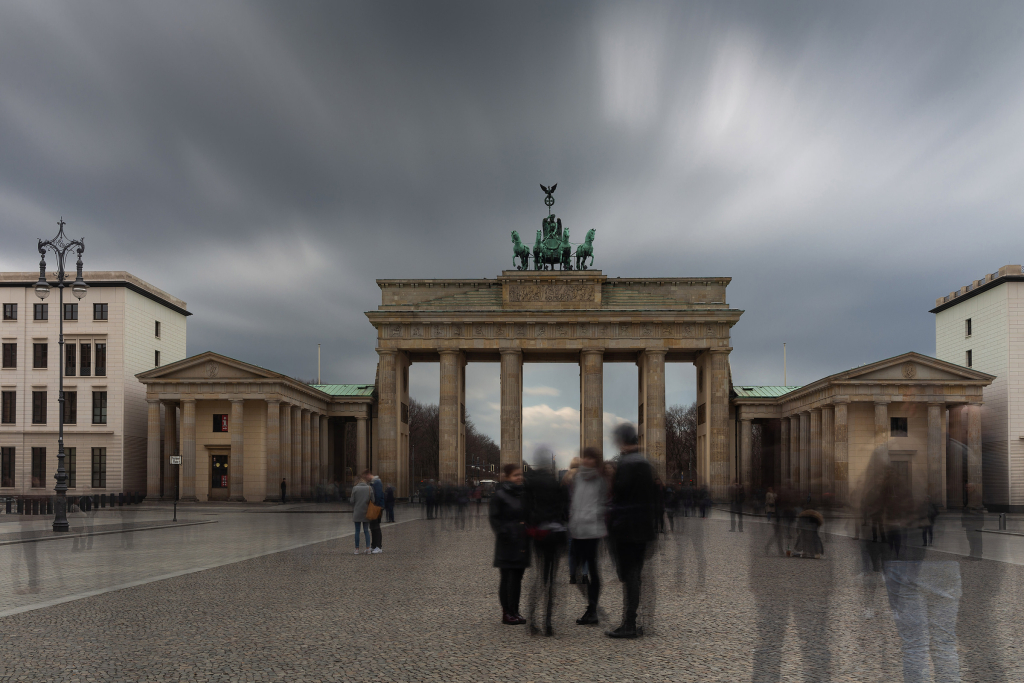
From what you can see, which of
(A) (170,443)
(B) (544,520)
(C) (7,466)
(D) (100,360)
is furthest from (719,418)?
(B) (544,520)

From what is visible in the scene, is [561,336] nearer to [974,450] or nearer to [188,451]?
[188,451]

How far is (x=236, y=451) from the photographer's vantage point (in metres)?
56.9

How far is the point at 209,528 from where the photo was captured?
31172 millimetres

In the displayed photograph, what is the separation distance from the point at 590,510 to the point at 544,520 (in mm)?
691

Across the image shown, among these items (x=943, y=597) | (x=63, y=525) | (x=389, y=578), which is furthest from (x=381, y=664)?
(x=63, y=525)

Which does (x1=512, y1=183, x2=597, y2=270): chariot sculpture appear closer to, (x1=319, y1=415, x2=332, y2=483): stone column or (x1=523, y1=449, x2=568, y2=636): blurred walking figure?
(x1=319, y1=415, x2=332, y2=483): stone column

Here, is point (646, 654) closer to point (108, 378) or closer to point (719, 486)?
point (719, 486)

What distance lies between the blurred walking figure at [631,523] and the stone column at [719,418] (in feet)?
183

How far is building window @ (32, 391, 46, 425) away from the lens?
62719 mm

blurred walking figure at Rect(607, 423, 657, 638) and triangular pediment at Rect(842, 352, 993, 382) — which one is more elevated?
triangular pediment at Rect(842, 352, 993, 382)

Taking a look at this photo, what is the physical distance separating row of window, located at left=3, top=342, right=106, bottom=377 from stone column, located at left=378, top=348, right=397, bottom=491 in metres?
20.1

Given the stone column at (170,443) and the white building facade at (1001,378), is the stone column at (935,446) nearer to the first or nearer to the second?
the white building facade at (1001,378)

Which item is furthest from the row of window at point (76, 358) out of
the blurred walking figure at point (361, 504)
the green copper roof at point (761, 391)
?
the green copper roof at point (761, 391)

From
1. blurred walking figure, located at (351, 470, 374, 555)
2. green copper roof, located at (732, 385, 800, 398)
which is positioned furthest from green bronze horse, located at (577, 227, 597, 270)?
blurred walking figure, located at (351, 470, 374, 555)
